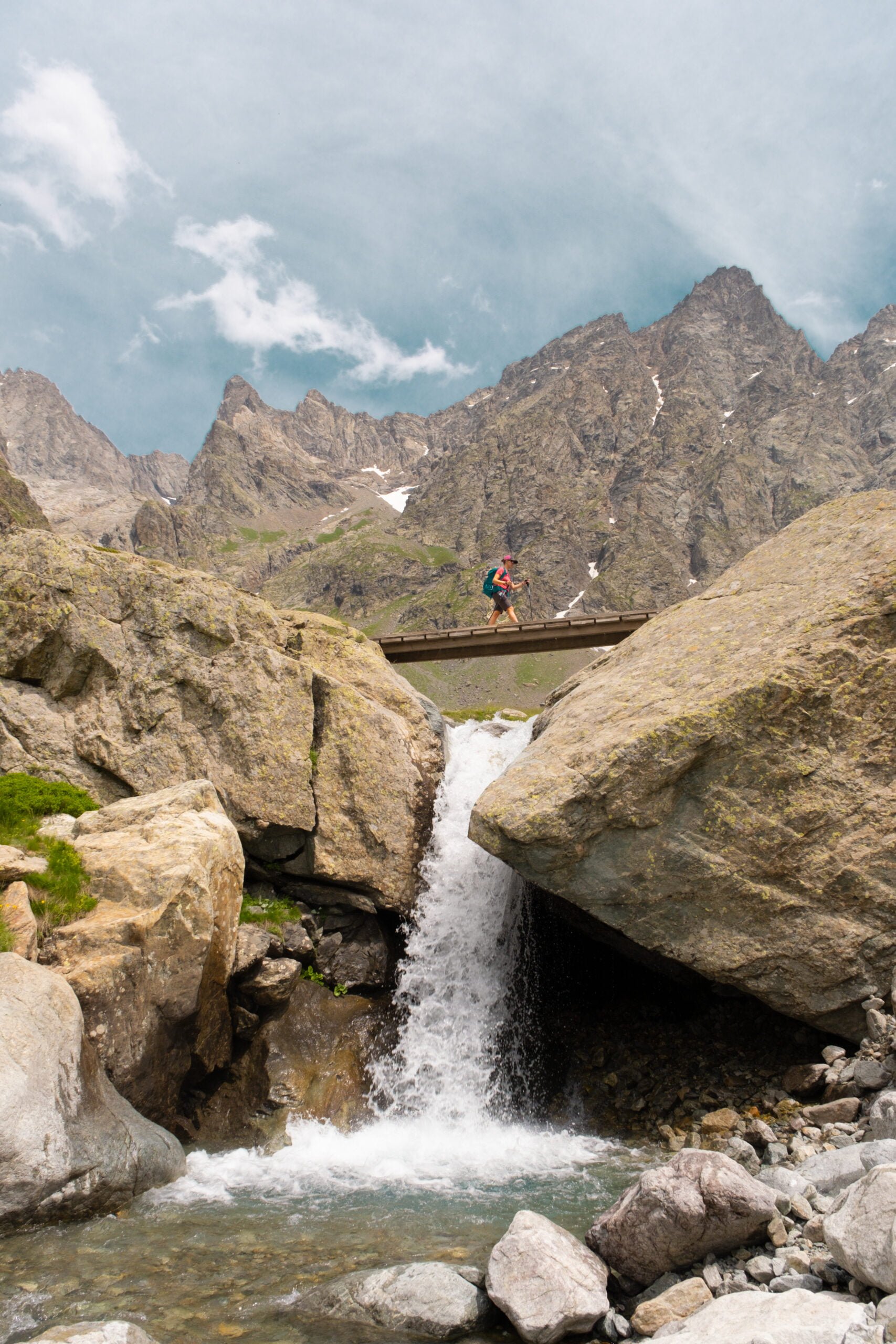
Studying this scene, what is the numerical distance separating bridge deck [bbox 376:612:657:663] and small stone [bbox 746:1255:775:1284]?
1119 inches

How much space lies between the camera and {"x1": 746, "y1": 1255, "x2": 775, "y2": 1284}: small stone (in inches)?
340

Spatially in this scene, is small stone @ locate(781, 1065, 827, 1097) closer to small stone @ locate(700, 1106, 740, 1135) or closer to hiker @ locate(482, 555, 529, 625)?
small stone @ locate(700, 1106, 740, 1135)

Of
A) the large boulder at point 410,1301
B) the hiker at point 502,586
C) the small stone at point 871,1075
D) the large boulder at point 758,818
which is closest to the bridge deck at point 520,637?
the hiker at point 502,586

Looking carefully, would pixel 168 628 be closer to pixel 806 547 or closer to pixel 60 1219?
pixel 60 1219

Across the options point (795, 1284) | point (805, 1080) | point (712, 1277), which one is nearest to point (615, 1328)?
point (712, 1277)

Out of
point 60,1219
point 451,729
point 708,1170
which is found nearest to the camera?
point 708,1170

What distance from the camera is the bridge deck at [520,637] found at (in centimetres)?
3719

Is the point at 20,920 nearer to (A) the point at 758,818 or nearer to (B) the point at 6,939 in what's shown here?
(B) the point at 6,939

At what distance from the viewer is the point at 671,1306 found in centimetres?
867

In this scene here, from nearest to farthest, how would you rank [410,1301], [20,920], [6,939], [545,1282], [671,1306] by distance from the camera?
[671,1306] < [545,1282] < [410,1301] < [6,939] < [20,920]

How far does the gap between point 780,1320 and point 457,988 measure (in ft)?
50.3

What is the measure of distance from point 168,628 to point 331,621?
26.1 ft

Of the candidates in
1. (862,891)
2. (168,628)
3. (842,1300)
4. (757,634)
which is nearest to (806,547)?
(757,634)

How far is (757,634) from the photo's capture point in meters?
17.8
